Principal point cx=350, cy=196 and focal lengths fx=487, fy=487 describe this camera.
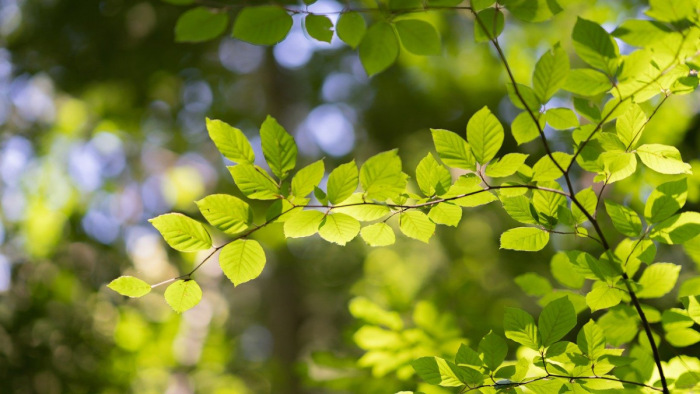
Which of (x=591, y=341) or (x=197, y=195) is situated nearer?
(x=591, y=341)

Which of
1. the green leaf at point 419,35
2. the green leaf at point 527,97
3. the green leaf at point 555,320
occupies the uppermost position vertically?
the green leaf at point 419,35

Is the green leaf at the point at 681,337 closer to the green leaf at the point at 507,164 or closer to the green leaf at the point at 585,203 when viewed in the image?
the green leaf at the point at 585,203

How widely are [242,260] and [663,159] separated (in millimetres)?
746

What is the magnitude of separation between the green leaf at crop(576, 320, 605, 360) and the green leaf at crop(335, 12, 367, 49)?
0.68 m

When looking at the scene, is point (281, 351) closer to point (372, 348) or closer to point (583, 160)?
point (372, 348)

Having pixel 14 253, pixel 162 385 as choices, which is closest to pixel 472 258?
pixel 162 385

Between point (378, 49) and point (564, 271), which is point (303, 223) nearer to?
point (378, 49)

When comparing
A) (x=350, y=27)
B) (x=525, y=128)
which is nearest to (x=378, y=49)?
(x=350, y=27)

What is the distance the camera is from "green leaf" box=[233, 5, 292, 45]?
0.85m

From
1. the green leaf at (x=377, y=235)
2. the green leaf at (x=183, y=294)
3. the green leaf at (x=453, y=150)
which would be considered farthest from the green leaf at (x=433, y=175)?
the green leaf at (x=183, y=294)

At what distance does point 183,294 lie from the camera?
2.77 feet

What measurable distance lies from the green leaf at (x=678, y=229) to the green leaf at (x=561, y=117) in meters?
0.23

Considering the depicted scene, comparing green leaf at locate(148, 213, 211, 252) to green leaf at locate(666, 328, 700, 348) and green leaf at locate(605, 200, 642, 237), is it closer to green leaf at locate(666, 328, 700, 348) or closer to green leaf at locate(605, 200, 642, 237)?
green leaf at locate(605, 200, 642, 237)

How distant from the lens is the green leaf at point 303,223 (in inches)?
33.2
